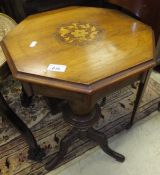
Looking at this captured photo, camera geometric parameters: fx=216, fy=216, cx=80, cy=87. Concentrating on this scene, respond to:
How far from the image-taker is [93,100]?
72 centimetres

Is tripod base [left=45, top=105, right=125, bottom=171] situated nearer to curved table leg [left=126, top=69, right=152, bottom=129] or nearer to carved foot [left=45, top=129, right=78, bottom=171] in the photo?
carved foot [left=45, top=129, right=78, bottom=171]

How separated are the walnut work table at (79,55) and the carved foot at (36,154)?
23cm

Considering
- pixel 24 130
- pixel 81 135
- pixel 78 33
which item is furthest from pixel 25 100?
pixel 78 33

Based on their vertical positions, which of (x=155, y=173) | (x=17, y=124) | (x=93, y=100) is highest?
(x=93, y=100)

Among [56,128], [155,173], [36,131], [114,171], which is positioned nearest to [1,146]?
[36,131]

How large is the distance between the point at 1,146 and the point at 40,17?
747 mm

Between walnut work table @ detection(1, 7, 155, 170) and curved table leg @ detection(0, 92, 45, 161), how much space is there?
0.20 metres

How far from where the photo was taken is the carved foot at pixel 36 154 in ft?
3.72

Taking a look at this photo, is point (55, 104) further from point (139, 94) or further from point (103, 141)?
point (139, 94)

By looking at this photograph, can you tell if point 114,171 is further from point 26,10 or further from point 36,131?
point 26,10

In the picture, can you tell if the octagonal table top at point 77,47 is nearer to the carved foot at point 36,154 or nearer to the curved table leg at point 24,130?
the curved table leg at point 24,130

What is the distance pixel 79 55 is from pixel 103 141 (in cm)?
51

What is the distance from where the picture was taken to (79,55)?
759 millimetres

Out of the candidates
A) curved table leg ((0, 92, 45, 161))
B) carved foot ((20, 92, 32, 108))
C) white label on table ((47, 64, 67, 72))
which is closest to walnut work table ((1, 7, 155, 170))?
white label on table ((47, 64, 67, 72))
